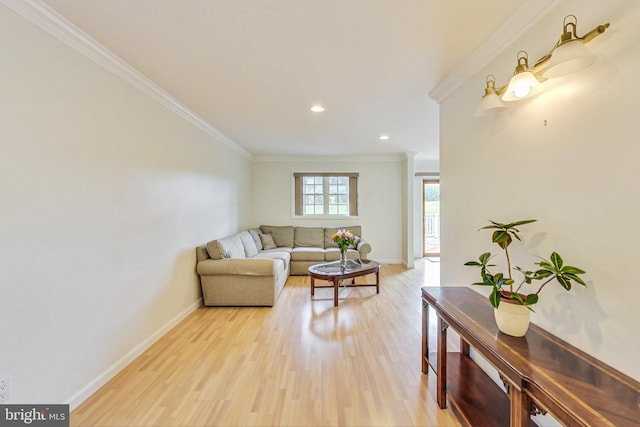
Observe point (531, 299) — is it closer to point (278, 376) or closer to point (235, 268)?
point (278, 376)

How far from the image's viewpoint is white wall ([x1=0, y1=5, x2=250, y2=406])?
140 centimetres

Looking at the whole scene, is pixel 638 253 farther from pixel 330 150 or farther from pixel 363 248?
pixel 330 150

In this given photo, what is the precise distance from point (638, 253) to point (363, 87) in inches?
84.9

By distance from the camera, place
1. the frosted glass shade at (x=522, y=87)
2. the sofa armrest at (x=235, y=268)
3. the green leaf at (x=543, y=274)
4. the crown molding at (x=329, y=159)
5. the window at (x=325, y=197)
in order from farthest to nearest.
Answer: the window at (x=325, y=197)
the crown molding at (x=329, y=159)
the sofa armrest at (x=235, y=268)
the frosted glass shade at (x=522, y=87)
the green leaf at (x=543, y=274)

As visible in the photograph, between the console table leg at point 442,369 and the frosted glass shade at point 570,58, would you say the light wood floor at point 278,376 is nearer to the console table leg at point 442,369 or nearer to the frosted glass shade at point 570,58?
the console table leg at point 442,369

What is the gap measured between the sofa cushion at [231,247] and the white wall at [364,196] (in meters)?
1.85

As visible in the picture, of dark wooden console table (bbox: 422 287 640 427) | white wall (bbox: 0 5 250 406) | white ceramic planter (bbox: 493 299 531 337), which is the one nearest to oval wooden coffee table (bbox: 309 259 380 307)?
dark wooden console table (bbox: 422 287 640 427)

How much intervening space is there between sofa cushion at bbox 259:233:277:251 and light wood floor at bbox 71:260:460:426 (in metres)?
2.18

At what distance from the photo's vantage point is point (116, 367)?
2076mm

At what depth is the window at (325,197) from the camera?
6.21 m

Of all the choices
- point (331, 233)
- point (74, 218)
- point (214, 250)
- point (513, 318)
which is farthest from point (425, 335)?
point (331, 233)

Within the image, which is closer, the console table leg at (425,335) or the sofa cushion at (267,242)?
the console table leg at (425,335)

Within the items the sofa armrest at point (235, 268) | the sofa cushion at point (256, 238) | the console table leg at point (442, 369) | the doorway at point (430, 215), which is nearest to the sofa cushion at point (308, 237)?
the sofa cushion at point (256, 238)

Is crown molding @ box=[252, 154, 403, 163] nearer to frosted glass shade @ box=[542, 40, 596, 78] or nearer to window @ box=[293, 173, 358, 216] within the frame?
window @ box=[293, 173, 358, 216]
